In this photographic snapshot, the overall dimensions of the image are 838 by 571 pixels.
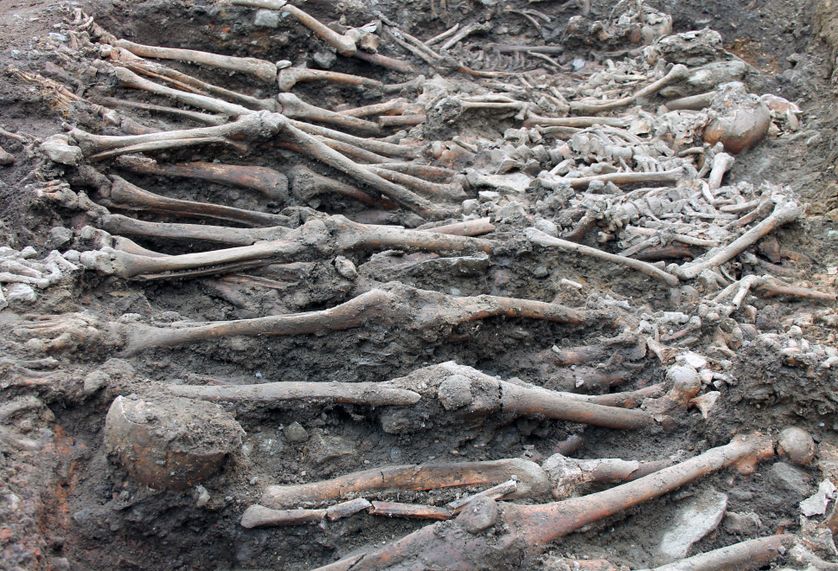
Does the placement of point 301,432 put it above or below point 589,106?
below

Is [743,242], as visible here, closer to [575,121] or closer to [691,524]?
[575,121]

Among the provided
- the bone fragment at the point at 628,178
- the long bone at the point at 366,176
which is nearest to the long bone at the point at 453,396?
the long bone at the point at 366,176

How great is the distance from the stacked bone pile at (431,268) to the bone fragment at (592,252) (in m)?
0.02

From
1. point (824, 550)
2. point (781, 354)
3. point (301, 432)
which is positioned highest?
point (781, 354)

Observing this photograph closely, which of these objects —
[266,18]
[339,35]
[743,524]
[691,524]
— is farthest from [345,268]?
[339,35]

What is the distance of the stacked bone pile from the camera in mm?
3705

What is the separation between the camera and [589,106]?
26.7ft

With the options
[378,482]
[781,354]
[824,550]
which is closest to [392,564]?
[378,482]

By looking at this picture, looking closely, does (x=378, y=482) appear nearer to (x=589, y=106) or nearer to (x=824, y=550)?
(x=824, y=550)

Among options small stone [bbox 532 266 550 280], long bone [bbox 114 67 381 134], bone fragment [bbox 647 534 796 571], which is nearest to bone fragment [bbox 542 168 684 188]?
small stone [bbox 532 266 550 280]

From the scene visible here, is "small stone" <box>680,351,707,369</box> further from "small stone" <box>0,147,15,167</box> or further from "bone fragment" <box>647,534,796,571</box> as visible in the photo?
"small stone" <box>0,147,15,167</box>

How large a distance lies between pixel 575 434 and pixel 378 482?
1293 millimetres

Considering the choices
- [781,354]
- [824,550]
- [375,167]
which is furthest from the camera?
[375,167]

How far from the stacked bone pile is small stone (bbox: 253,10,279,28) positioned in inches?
0.9
